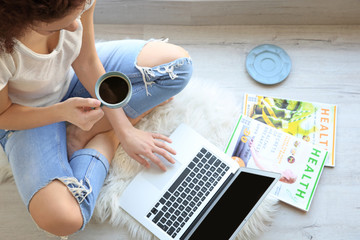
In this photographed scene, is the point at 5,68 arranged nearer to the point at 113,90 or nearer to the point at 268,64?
the point at 113,90

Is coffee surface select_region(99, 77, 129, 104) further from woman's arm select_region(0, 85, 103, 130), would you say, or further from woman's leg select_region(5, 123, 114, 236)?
woman's leg select_region(5, 123, 114, 236)

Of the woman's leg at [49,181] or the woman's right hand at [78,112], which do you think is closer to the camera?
the woman's right hand at [78,112]

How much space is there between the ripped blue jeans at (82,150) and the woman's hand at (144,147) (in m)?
0.09

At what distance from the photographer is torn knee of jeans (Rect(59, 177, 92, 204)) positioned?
1.16m

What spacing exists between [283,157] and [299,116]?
20 centimetres

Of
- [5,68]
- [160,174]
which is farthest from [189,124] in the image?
[5,68]

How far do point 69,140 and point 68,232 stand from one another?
12.9 inches

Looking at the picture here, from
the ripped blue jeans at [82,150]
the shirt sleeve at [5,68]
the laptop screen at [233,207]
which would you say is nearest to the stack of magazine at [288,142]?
Answer: the laptop screen at [233,207]

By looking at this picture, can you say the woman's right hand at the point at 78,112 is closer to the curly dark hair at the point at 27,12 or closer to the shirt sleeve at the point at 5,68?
the shirt sleeve at the point at 5,68

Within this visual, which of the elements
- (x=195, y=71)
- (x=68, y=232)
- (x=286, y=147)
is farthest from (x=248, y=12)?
(x=68, y=232)

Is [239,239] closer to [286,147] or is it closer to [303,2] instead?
[286,147]

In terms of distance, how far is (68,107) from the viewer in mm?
996

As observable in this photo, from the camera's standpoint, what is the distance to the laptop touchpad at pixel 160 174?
1308mm

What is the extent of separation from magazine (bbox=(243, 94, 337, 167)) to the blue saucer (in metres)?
0.09
